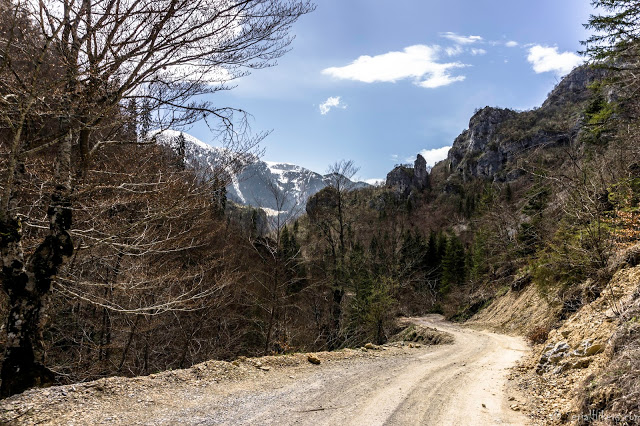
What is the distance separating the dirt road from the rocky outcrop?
5431 inches

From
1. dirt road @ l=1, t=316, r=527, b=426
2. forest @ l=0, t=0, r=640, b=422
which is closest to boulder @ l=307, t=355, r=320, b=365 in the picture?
dirt road @ l=1, t=316, r=527, b=426

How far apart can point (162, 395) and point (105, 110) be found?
4.41m

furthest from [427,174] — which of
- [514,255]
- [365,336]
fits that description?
[365,336]

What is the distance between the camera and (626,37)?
544 inches

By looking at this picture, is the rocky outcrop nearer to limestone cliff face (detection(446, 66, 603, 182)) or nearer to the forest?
limestone cliff face (detection(446, 66, 603, 182))

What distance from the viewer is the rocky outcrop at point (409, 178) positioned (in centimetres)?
14388

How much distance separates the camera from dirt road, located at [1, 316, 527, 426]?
15.8ft

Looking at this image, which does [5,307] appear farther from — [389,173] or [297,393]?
[389,173]

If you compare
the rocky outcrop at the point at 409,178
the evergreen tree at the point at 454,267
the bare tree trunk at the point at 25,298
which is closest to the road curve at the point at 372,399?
the bare tree trunk at the point at 25,298

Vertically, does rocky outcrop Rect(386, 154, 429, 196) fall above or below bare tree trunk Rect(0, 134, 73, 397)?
above

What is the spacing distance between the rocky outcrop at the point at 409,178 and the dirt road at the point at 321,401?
13795 cm

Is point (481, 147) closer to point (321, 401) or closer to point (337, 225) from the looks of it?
point (337, 225)

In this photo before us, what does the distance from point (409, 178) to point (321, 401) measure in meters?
147

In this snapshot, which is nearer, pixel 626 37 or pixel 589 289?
pixel 589 289
